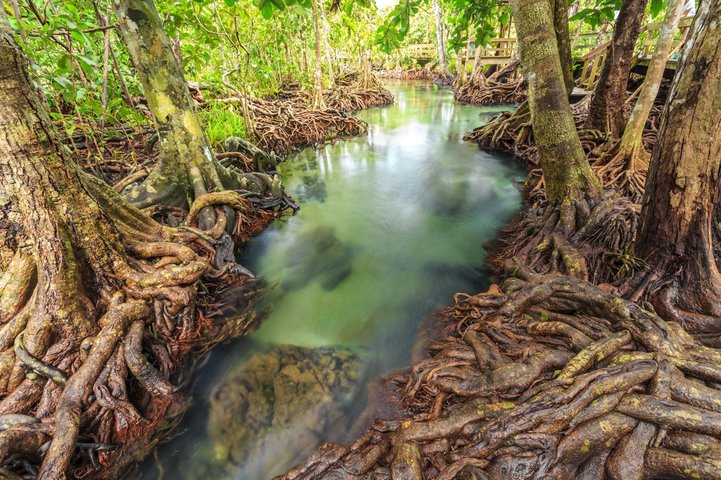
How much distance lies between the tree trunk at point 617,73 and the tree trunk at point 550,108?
274 cm

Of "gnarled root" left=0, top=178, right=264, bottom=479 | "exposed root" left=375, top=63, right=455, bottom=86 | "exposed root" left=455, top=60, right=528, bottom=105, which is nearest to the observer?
"gnarled root" left=0, top=178, right=264, bottom=479

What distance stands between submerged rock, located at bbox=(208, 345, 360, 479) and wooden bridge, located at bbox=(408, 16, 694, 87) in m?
4.76

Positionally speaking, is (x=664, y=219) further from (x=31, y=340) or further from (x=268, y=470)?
(x=31, y=340)

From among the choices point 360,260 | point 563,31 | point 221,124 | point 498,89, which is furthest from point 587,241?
point 498,89

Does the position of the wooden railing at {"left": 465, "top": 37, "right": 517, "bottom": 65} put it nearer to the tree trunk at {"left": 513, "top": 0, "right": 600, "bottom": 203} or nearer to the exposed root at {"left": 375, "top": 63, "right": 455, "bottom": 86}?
the exposed root at {"left": 375, "top": 63, "right": 455, "bottom": 86}

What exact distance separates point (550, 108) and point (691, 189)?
1596 mm

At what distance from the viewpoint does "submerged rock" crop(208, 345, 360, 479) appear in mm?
2336

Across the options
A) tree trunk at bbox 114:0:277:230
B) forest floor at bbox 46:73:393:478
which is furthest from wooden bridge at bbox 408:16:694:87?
forest floor at bbox 46:73:393:478

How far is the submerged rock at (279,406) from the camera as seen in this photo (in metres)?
2.34

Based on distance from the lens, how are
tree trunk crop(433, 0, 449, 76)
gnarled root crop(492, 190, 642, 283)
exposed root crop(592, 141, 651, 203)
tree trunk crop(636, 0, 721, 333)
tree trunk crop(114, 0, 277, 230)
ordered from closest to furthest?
1. tree trunk crop(636, 0, 721, 333)
2. gnarled root crop(492, 190, 642, 283)
3. tree trunk crop(114, 0, 277, 230)
4. exposed root crop(592, 141, 651, 203)
5. tree trunk crop(433, 0, 449, 76)

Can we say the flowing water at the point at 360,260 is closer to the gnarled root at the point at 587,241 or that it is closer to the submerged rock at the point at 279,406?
the submerged rock at the point at 279,406

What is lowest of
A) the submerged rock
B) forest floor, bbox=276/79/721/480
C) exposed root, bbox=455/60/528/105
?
the submerged rock

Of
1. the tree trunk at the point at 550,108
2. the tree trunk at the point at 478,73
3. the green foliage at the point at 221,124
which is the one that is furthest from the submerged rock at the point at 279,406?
the tree trunk at the point at 478,73

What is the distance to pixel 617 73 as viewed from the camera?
16.9 ft
